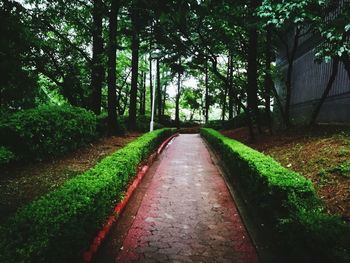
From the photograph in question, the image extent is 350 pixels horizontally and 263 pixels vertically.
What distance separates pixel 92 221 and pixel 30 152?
549 cm

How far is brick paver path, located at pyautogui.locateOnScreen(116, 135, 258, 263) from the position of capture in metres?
5.45

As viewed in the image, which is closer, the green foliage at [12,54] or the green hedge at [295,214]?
the green hedge at [295,214]

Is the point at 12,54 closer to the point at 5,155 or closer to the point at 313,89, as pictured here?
the point at 5,155

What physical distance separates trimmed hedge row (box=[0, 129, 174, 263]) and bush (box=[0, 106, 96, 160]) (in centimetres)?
356

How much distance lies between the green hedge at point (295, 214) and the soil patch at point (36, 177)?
4.51 meters

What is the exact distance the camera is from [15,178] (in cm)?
821

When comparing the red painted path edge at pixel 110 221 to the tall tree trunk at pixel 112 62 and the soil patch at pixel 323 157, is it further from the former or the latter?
the tall tree trunk at pixel 112 62

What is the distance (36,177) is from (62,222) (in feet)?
15.5

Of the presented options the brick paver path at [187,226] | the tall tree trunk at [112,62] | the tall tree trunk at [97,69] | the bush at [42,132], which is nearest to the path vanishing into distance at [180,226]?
the brick paver path at [187,226]

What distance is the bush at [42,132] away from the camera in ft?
30.4

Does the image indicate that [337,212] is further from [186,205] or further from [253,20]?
[253,20]

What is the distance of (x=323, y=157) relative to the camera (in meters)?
8.73

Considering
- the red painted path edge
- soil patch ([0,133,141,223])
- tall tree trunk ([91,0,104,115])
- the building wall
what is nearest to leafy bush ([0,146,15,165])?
soil patch ([0,133,141,223])

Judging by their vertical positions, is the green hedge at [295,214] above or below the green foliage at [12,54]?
below
